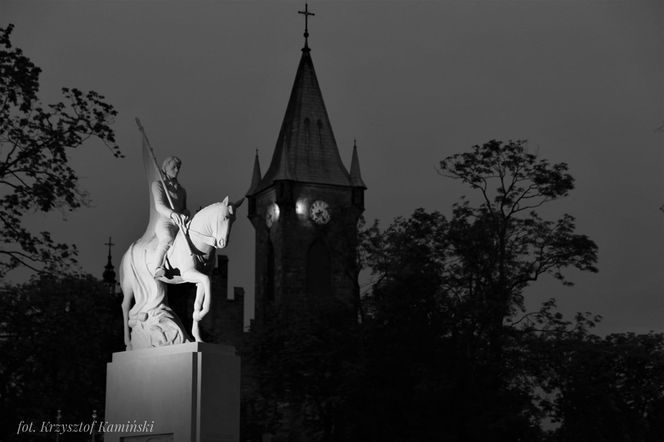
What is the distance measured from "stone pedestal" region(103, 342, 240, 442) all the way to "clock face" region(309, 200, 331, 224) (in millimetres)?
63350

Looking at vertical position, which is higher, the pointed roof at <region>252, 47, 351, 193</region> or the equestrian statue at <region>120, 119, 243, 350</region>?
the pointed roof at <region>252, 47, 351, 193</region>

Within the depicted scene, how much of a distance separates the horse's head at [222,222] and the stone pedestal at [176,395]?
1.38 meters

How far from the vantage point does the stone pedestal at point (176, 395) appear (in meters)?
15.0

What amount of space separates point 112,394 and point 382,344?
78.8 ft

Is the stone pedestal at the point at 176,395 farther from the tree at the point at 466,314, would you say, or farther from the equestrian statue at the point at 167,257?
the tree at the point at 466,314

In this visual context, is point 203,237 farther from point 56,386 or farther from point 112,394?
point 56,386

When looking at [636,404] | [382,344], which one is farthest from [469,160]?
[636,404]

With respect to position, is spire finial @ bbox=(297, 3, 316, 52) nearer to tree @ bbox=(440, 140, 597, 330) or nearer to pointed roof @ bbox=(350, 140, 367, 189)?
pointed roof @ bbox=(350, 140, 367, 189)

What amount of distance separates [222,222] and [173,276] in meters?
1.06

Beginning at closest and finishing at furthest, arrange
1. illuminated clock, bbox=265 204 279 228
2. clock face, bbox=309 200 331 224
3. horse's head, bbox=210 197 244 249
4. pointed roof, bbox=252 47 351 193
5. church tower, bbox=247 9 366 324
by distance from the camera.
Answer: horse's head, bbox=210 197 244 249 < church tower, bbox=247 9 366 324 < clock face, bbox=309 200 331 224 < illuminated clock, bbox=265 204 279 228 < pointed roof, bbox=252 47 351 193

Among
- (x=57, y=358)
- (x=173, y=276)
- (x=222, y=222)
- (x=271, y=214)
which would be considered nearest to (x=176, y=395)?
(x=173, y=276)

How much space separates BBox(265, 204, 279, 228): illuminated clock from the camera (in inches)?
3139

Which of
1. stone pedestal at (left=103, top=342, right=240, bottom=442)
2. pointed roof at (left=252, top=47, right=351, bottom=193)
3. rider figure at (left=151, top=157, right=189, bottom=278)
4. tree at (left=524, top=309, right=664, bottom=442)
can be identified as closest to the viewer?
stone pedestal at (left=103, top=342, right=240, bottom=442)

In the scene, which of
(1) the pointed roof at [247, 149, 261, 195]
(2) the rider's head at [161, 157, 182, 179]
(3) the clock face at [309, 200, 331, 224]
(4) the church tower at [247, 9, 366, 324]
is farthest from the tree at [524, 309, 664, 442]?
(1) the pointed roof at [247, 149, 261, 195]
